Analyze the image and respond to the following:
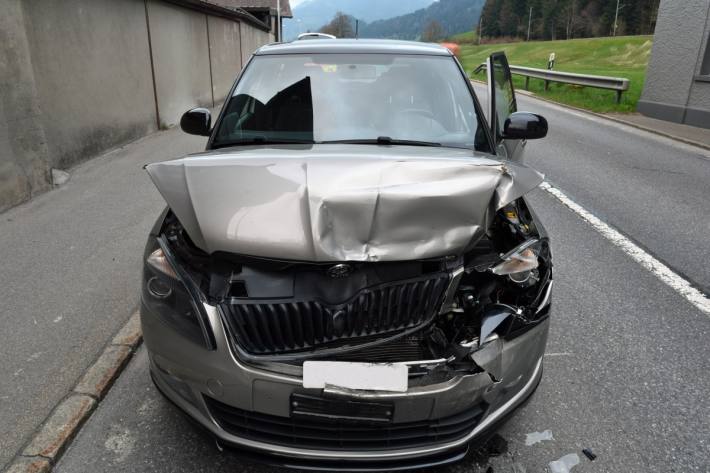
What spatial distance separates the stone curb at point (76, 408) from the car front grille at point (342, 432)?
1022mm

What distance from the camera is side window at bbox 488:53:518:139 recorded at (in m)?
3.92

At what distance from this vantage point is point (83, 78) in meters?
8.20

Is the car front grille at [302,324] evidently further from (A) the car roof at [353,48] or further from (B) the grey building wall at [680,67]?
(B) the grey building wall at [680,67]

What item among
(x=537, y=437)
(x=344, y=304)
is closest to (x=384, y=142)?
(x=344, y=304)

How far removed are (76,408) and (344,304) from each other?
165cm

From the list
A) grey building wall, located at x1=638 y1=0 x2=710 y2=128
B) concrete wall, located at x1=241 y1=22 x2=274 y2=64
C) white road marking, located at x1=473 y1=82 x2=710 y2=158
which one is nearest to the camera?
white road marking, located at x1=473 y1=82 x2=710 y2=158

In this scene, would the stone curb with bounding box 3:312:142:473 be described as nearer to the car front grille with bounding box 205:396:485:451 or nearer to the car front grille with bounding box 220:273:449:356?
the car front grille with bounding box 205:396:485:451

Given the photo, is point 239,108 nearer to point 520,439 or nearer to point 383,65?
point 383,65

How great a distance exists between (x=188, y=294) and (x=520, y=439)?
1.64 metres

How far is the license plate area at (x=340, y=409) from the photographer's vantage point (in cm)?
197

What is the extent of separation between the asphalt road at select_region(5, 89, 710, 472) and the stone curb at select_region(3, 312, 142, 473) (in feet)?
0.18

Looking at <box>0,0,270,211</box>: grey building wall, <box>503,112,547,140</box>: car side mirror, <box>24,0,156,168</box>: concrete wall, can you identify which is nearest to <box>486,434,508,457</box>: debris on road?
<box>503,112,547,140</box>: car side mirror

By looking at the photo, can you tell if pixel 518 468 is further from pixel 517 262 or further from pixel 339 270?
pixel 339 270

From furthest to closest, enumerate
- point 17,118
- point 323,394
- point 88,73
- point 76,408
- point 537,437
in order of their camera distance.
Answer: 1. point 88,73
2. point 17,118
3. point 76,408
4. point 537,437
5. point 323,394
